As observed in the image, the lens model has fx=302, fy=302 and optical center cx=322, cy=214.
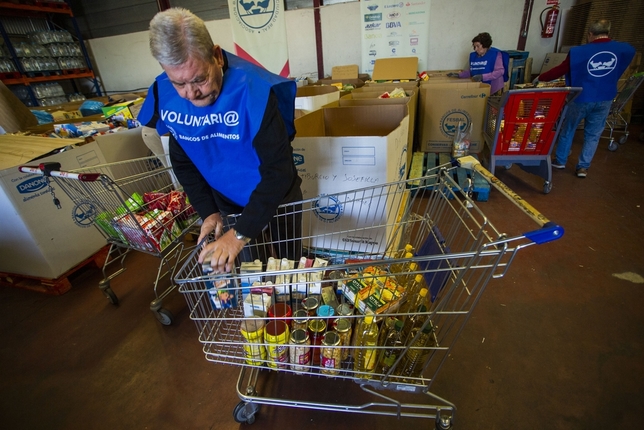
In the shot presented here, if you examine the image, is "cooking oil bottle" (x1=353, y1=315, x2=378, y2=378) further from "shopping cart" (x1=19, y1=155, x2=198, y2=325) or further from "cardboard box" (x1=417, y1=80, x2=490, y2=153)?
"cardboard box" (x1=417, y1=80, x2=490, y2=153)

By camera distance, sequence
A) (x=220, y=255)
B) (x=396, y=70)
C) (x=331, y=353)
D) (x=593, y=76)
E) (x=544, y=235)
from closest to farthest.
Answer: (x=544, y=235)
(x=220, y=255)
(x=331, y=353)
(x=593, y=76)
(x=396, y=70)

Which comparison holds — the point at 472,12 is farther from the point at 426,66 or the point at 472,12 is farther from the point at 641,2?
the point at 641,2

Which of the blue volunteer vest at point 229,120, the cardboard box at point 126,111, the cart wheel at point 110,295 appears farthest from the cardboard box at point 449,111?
the cart wheel at point 110,295

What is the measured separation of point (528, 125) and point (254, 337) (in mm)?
3141

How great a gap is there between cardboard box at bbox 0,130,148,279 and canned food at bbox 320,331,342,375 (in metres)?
2.31

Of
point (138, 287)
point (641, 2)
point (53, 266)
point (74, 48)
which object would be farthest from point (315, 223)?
point (74, 48)

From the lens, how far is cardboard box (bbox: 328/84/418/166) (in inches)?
98.5

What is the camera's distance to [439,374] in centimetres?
156

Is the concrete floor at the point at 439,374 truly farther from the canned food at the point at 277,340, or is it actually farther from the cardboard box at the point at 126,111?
the cardboard box at the point at 126,111

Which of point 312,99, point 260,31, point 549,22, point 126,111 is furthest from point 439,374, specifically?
point 549,22

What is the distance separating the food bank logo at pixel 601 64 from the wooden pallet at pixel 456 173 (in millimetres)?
1441

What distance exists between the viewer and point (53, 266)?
2270 millimetres

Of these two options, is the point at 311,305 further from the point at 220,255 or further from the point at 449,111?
the point at 449,111

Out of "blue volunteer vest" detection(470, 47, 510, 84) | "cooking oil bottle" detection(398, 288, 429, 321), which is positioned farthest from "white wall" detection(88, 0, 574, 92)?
"cooking oil bottle" detection(398, 288, 429, 321)
